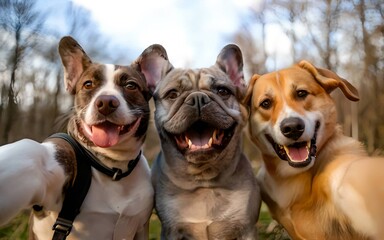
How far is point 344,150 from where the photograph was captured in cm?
366

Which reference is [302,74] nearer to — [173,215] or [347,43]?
[173,215]

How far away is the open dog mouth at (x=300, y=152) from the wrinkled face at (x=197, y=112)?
0.51 metres

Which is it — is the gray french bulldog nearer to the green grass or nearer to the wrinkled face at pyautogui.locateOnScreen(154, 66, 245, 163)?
the wrinkled face at pyautogui.locateOnScreen(154, 66, 245, 163)

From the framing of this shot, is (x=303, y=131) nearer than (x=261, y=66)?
Yes

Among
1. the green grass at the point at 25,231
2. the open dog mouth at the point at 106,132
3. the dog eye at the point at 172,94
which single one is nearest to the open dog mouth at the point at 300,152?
the dog eye at the point at 172,94

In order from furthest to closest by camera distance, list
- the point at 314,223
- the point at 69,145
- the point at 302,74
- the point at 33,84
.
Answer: the point at 33,84 < the point at 302,74 < the point at 314,223 < the point at 69,145

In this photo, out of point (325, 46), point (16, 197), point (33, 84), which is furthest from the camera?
point (325, 46)

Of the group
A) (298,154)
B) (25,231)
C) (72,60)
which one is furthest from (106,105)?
(25,231)

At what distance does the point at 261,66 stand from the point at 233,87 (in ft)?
40.8

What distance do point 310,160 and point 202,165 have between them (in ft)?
3.13

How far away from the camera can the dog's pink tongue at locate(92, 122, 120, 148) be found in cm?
317

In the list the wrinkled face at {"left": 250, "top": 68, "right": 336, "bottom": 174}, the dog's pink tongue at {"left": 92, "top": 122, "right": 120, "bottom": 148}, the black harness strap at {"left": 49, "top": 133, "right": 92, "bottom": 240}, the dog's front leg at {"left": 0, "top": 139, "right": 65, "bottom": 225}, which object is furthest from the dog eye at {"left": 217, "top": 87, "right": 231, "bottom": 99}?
the dog's front leg at {"left": 0, "top": 139, "right": 65, "bottom": 225}

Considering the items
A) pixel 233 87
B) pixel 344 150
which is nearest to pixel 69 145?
pixel 233 87

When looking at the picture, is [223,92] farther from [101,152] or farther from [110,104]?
[101,152]
